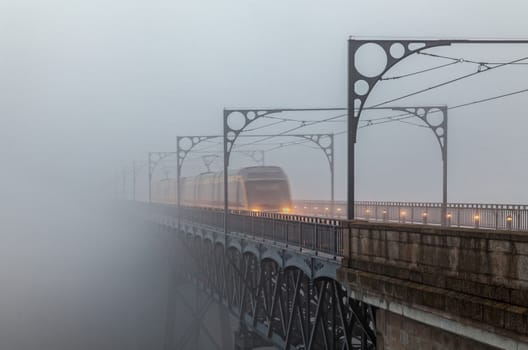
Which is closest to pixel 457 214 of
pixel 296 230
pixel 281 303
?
pixel 281 303

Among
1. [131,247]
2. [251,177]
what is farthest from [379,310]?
[131,247]

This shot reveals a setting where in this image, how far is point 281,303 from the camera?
23.2 metres

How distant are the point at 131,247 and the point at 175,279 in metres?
39.7

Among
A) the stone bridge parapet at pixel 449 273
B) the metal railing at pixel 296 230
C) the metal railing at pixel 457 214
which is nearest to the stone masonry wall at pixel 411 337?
the stone bridge parapet at pixel 449 273

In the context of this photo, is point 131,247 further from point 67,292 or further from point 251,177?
point 251,177

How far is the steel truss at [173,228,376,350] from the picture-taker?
1716 centimetres

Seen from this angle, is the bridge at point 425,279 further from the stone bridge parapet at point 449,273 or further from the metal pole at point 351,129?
the metal pole at point 351,129

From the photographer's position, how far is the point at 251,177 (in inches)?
1649

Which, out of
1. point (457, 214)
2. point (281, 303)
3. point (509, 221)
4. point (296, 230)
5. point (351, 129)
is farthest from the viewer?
point (457, 214)

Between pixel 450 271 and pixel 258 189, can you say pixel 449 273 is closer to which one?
pixel 450 271

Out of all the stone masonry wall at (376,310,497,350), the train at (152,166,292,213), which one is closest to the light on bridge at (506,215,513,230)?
the stone masonry wall at (376,310,497,350)

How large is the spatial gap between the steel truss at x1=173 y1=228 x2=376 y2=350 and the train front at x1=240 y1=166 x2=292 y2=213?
4.43 m

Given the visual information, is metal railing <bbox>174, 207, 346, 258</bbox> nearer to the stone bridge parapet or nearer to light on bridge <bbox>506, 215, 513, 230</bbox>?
the stone bridge parapet

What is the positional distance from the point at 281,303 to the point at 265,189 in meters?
19.0
